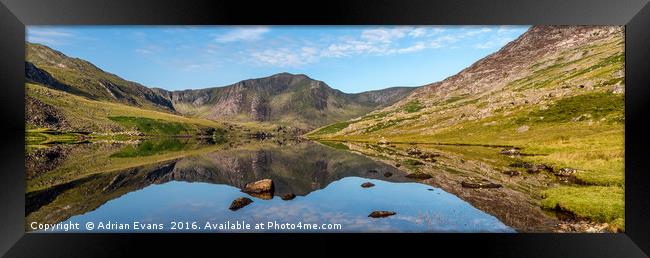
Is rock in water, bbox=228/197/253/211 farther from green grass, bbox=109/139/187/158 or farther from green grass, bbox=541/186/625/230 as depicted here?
green grass, bbox=109/139/187/158

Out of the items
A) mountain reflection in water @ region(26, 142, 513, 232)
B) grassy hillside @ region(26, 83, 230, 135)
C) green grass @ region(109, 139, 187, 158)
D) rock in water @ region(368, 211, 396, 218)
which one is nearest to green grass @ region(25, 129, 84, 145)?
grassy hillside @ region(26, 83, 230, 135)

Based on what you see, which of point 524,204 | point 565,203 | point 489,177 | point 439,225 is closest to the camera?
point 439,225

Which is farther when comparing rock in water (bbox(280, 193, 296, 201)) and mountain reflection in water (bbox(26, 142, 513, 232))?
rock in water (bbox(280, 193, 296, 201))

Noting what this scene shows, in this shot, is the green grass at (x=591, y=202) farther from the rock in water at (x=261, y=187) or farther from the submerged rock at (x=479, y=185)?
the rock in water at (x=261, y=187)

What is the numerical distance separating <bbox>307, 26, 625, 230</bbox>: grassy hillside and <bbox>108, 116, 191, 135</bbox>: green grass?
88.0m

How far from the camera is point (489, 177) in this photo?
1314 inches

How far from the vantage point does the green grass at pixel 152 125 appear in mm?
165250

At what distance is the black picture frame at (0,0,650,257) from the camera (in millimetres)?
13359
